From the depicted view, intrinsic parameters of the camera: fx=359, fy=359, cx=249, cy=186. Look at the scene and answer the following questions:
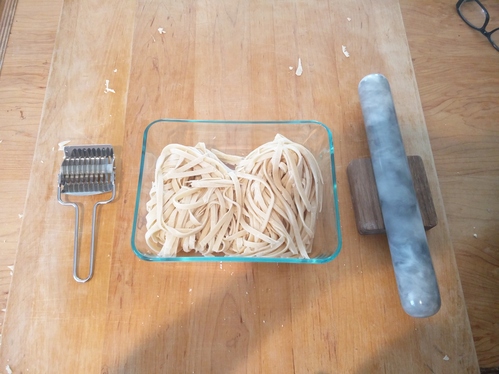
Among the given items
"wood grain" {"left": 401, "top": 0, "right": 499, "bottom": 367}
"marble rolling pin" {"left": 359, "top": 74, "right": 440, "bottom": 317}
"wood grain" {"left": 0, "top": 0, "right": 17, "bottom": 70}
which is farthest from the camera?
"wood grain" {"left": 0, "top": 0, "right": 17, "bottom": 70}

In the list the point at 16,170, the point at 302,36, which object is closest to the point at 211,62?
the point at 302,36

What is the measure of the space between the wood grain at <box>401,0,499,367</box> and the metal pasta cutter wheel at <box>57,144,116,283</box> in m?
0.63

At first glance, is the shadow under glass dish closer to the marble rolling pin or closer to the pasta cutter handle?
the marble rolling pin

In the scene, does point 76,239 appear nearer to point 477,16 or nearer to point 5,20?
point 5,20

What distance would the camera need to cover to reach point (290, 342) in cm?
57

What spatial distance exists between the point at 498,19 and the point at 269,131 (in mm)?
688

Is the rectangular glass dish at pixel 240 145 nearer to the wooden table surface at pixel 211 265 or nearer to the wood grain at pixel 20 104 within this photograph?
the wooden table surface at pixel 211 265

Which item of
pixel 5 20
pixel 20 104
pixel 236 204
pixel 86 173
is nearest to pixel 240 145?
pixel 236 204

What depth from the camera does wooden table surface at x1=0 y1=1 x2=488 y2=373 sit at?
22.2 inches

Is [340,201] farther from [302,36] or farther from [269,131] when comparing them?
[302,36]

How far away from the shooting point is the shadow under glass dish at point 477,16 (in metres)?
0.84

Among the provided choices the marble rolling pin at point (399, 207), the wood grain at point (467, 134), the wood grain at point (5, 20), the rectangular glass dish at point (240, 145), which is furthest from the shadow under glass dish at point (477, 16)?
the wood grain at point (5, 20)

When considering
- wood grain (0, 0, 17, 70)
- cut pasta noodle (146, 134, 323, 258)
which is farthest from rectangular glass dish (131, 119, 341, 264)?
wood grain (0, 0, 17, 70)

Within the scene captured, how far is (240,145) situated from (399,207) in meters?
0.30
